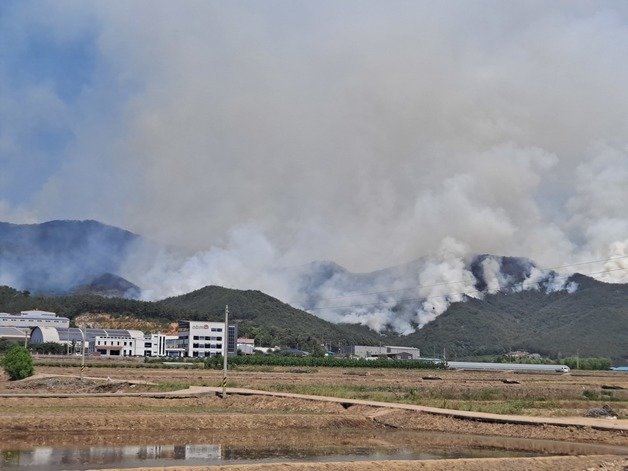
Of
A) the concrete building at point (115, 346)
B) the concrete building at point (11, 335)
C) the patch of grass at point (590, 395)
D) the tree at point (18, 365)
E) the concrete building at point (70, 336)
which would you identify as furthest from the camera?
the concrete building at point (70, 336)

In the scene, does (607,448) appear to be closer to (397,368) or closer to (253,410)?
(253,410)

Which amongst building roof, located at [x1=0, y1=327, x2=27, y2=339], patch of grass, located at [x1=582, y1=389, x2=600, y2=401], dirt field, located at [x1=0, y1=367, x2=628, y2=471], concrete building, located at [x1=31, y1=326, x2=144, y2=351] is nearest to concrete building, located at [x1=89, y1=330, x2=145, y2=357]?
concrete building, located at [x1=31, y1=326, x2=144, y2=351]

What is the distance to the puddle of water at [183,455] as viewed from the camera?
26922mm

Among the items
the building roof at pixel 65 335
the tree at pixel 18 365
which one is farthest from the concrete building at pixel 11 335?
the tree at pixel 18 365

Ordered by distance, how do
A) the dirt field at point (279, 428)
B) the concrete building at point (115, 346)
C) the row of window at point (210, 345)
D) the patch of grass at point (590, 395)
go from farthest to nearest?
the row of window at point (210, 345) → the concrete building at point (115, 346) → the patch of grass at point (590, 395) → the dirt field at point (279, 428)

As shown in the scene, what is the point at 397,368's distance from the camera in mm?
149000

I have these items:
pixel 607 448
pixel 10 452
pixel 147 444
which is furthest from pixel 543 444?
pixel 10 452

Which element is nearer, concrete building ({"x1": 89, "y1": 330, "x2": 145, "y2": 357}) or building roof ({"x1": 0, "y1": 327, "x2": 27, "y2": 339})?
concrete building ({"x1": 89, "y1": 330, "x2": 145, "y2": 357})

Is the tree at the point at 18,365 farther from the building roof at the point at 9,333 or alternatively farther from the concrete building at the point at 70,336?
the building roof at the point at 9,333

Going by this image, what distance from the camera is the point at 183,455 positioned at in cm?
3020

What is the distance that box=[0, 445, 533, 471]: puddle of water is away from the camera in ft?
88.3

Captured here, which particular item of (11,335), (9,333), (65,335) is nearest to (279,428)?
(65,335)

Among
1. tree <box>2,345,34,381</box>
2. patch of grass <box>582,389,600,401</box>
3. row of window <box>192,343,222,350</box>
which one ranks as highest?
row of window <box>192,343,222,350</box>

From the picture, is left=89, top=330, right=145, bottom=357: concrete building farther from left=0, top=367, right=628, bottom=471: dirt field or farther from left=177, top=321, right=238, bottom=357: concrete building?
left=0, top=367, right=628, bottom=471: dirt field
